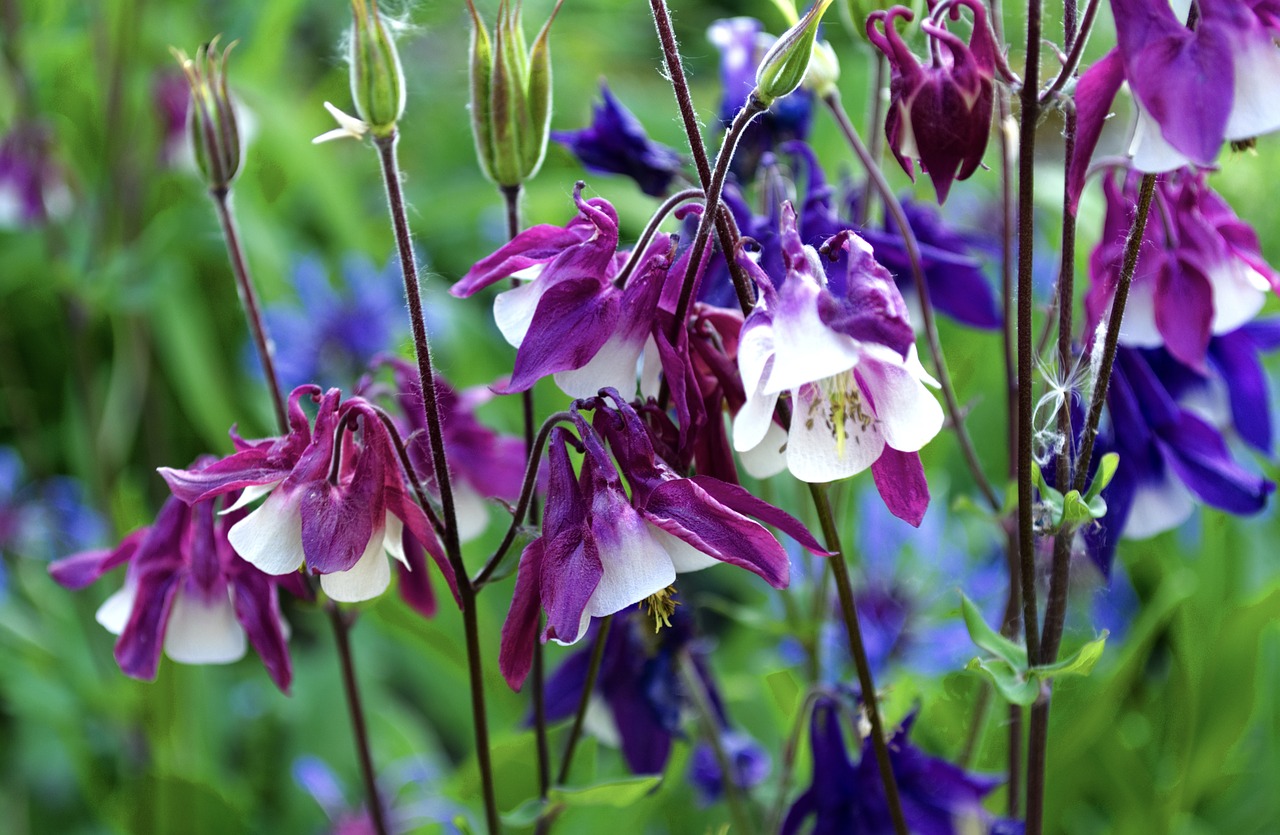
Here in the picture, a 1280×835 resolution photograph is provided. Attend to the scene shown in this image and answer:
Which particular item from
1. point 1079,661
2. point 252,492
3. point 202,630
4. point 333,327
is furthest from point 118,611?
point 333,327

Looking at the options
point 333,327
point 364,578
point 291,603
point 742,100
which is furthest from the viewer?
point 291,603

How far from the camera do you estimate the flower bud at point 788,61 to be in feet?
1.58

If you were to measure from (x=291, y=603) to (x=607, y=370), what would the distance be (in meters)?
1.22

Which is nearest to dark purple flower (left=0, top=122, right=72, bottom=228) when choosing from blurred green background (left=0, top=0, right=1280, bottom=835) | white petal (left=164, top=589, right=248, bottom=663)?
blurred green background (left=0, top=0, right=1280, bottom=835)

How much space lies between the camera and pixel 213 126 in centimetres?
67

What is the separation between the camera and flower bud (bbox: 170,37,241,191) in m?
0.67

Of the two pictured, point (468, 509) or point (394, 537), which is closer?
point (394, 537)

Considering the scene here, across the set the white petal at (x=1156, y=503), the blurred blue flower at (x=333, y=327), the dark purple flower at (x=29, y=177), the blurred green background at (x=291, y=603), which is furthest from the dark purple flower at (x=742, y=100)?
the dark purple flower at (x=29, y=177)

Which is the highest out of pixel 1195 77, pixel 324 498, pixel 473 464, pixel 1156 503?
pixel 1195 77

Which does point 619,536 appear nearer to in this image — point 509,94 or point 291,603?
point 509,94

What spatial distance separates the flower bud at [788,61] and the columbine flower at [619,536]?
0.15 meters

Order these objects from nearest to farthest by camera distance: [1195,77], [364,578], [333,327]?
[1195,77] < [364,578] < [333,327]

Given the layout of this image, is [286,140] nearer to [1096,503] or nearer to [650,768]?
[650,768]

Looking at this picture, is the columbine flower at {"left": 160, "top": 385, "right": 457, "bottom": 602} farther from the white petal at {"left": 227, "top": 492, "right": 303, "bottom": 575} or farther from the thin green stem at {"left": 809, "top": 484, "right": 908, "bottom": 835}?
the thin green stem at {"left": 809, "top": 484, "right": 908, "bottom": 835}
